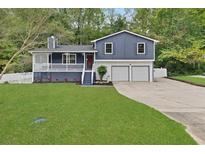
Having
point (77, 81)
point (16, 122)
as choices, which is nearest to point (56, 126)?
point (16, 122)

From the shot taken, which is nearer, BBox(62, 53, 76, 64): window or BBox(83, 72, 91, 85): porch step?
BBox(83, 72, 91, 85): porch step

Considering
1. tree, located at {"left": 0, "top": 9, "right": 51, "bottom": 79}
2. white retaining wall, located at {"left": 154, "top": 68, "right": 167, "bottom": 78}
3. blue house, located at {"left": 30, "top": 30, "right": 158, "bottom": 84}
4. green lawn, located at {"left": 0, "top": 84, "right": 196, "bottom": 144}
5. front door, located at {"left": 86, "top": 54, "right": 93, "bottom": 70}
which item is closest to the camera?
green lawn, located at {"left": 0, "top": 84, "right": 196, "bottom": 144}

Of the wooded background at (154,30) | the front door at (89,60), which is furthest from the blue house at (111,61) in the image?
the wooded background at (154,30)

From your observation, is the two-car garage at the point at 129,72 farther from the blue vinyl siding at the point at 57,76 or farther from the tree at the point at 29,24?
the tree at the point at 29,24

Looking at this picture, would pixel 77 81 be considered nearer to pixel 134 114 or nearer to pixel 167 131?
pixel 134 114

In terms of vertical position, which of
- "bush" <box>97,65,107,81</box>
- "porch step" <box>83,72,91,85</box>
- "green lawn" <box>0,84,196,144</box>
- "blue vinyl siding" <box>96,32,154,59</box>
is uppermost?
"blue vinyl siding" <box>96,32,154,59</box>

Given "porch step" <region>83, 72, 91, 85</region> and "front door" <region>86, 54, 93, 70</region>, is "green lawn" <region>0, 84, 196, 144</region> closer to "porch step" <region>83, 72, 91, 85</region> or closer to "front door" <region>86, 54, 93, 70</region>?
"porch step" <region>83, 72, 91, 85</region>

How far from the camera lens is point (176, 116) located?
966 cm

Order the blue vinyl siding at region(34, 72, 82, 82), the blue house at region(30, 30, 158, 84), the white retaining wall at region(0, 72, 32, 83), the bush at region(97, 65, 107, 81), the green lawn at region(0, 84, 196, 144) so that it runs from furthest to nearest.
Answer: the blue house at region(30, 30, 158, 84)
the blue vinyl siding at region(34, 72, 82, 82)
the bush at region(97, 65, 107, 81)
the white retaining wall at region(0, 72, 32, 83)
the green lawn at region(0, 84, 196, 144)

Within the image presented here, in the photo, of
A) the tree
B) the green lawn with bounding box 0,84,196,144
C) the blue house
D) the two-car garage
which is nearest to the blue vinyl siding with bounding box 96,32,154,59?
the blue house

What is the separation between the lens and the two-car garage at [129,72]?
28500 mm

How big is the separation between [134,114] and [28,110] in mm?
3471

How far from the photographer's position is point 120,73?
1124 inches

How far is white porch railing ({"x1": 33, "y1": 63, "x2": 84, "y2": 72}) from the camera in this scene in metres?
28.0
